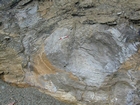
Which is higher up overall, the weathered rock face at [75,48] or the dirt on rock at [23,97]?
the weathered rock face at [75,48]

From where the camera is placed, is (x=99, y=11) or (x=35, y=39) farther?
(x=35, y=39)

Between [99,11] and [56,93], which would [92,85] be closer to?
[56,93]

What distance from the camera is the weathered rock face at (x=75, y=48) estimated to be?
267 cm

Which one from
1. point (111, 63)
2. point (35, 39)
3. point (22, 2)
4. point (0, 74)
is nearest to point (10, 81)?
point (0, 74)

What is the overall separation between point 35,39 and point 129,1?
132 centimetres

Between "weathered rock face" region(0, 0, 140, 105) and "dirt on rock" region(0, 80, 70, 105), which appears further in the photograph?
"dirt on rock" region(0, 80, 70, 105)

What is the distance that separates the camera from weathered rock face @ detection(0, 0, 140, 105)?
8.77 feet

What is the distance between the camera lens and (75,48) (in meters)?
2.86

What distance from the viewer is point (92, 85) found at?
2783 mm

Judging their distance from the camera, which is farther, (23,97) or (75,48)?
(23,97)

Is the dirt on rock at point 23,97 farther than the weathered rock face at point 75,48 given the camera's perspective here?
Yes

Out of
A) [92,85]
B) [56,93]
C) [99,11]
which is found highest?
[99,11]

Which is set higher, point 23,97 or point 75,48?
point 75,48

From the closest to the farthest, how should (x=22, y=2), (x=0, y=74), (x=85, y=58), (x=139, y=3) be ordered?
(x=139, y=3), (x=85, y=58), (x=22, y=2), (x=0, y=74)
